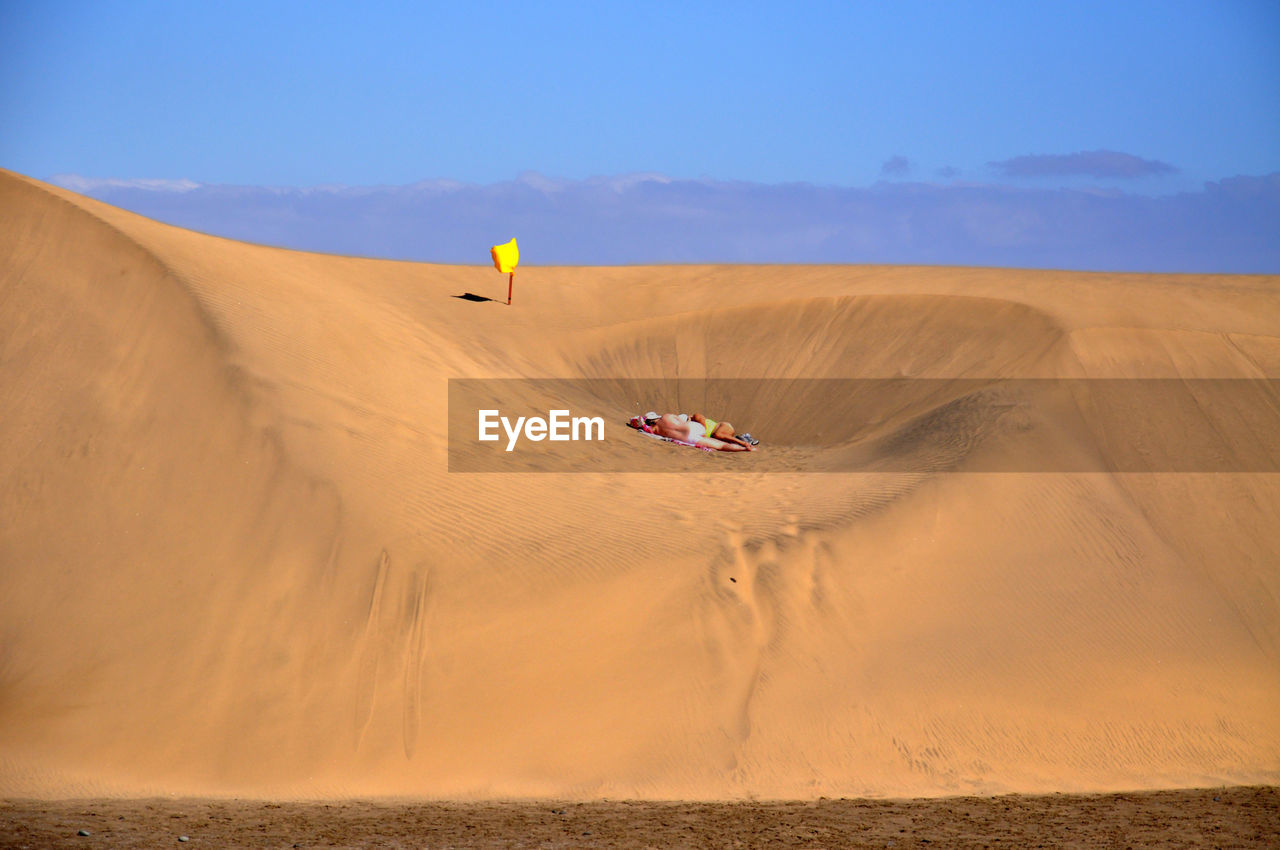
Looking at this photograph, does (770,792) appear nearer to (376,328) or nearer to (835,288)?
(376,328)

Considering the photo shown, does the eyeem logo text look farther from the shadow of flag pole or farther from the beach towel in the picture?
the shadow of flag pole

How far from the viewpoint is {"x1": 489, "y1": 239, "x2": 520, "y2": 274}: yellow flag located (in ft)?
55.5

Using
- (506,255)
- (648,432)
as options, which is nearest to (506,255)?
(506,255)

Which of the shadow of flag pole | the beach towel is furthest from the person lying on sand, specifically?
the shadow of flag pole

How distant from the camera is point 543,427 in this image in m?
13.2

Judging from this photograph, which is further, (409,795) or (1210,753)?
(1210,753)

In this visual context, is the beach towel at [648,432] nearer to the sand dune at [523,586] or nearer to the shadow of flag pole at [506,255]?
the sand dune at [523,586]

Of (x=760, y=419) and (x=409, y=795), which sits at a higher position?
(x=760, y=419)

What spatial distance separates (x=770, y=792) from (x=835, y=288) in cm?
1283

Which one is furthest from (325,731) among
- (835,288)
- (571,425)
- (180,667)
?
(835,288)

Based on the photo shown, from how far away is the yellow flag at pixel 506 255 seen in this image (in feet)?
55.5

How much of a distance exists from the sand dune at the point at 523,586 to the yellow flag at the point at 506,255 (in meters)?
3.67

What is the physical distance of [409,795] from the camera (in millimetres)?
7652
